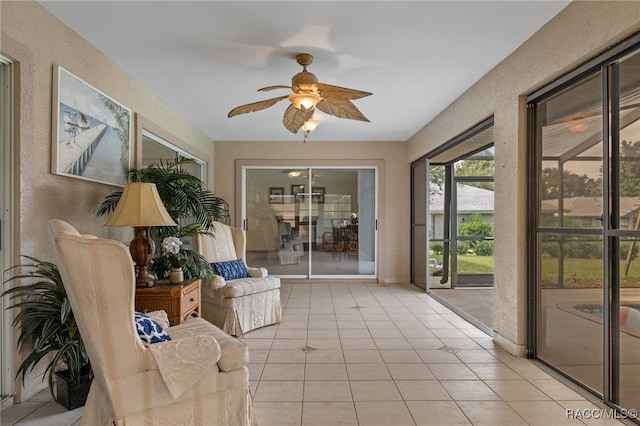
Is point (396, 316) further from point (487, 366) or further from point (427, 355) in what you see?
point (487, 366)

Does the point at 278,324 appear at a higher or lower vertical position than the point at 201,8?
lower

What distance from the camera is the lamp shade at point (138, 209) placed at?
2588mm

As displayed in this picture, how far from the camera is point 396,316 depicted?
14.2 feet

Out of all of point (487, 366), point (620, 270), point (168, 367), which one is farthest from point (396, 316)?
point (168, 367)

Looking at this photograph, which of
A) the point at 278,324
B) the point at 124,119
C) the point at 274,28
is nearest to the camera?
the point at 274,28

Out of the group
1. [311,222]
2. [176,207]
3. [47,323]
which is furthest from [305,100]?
[311,222]

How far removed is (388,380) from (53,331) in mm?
2159

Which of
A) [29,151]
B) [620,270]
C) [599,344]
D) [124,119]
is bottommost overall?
[599,344]

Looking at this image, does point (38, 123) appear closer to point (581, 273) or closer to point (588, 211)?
point (588, 211)

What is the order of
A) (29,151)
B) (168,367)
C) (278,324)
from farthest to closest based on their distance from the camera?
(278,324) → (29,151) → (168,367)

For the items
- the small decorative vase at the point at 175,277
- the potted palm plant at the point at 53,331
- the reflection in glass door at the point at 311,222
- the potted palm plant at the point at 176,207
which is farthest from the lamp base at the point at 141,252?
the reflection in glass door at the point at 311,222

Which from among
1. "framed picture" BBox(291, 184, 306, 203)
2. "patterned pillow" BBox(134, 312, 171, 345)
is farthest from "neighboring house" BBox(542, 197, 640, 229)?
"framed picture" BBox(291, 184, 306, 203)

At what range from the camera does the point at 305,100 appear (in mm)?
2881

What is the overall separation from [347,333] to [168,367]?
2296 mm
